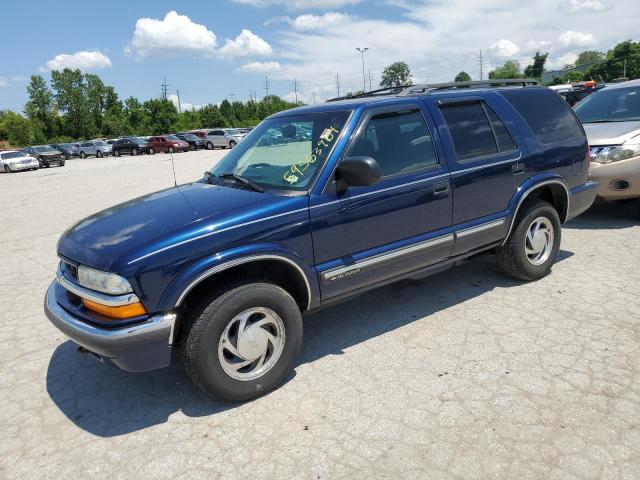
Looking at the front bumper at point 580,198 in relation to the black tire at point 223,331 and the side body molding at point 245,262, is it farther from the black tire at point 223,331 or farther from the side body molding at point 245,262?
the black tire at point 223,331

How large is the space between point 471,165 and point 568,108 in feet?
5.76

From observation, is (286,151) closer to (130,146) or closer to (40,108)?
(130,146)

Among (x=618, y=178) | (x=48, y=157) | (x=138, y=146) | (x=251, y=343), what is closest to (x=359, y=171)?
(x=251, y=343)

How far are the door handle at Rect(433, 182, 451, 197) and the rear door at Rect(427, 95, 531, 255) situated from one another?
7 centimetres

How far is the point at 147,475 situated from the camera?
2.58 meters

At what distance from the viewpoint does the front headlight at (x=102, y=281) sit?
2.78 m

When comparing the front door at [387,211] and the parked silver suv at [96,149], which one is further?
the parked silver suv at [96,149]

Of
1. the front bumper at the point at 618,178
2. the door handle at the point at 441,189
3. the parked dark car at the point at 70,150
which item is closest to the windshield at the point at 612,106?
the front bumper at the point at 618,178

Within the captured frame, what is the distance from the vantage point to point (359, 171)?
10.5ft

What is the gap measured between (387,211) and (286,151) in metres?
0.95

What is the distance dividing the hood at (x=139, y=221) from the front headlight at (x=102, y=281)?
45 mm

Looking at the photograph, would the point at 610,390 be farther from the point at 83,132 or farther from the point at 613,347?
the point at 83,132

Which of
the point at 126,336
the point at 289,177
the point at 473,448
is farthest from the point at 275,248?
the point at 473,448

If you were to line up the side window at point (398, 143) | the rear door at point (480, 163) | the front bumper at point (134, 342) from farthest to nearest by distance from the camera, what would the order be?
the rear door at point (480, 163), the side window at point (398, 143), the front bumper at point (134, 342)
